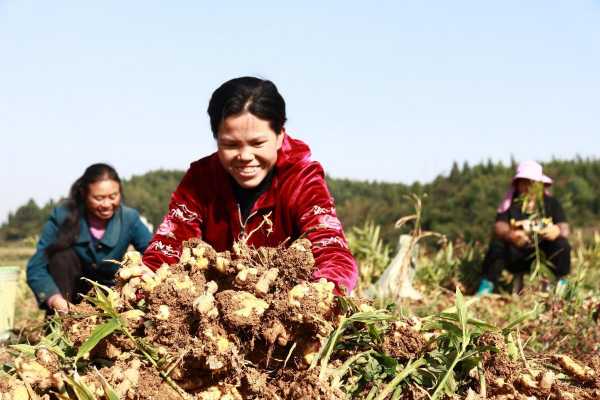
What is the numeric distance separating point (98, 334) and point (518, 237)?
4678 millimetres

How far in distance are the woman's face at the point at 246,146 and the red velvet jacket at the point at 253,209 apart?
14 cm

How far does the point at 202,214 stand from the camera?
113 inches

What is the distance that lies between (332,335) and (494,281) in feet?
15.2

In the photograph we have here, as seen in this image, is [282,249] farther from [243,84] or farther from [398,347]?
[243,84]

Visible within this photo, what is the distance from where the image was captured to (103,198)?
431cm

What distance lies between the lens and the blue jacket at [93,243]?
14.4ft

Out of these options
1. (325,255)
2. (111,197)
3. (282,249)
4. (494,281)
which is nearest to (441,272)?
(494,281)

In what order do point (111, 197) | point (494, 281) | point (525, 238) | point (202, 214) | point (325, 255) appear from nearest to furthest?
point (325, 255) → point (202, 214) → point (111, 197) → point (525, 238) → point (494, 281)

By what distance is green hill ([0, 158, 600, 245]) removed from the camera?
1070 centimetres

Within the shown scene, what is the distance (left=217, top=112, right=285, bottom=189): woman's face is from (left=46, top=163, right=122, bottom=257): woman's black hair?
1.92m

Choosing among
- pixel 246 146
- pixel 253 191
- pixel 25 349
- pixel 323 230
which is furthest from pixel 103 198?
pixel 25 349

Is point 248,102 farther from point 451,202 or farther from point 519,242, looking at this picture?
point 451,202

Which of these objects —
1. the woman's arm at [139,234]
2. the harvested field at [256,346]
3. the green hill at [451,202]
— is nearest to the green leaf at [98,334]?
the harvested field at [256,346]

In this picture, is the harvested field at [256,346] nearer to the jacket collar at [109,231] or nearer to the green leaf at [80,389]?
the green leaf at [80,389]
